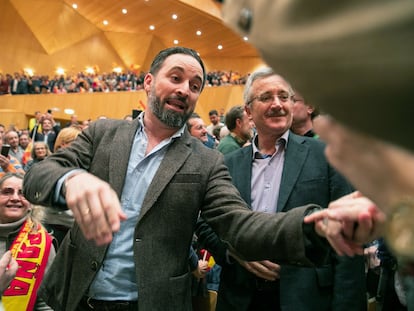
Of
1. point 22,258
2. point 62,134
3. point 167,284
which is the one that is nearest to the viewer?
point 167,284

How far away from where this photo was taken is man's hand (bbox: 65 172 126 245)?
3.43 ft

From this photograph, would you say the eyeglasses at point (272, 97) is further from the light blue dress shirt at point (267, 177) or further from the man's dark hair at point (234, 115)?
the man's dark hair at point (234, 115)

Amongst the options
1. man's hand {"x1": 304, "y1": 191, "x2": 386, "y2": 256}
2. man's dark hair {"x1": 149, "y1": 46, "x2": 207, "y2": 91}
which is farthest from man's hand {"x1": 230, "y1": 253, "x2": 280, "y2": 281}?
man's dark hair {"x1": 149, "y1": 46, "x2": 207, "y2": 91}

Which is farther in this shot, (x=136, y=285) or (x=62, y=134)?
(x=62, y=134)

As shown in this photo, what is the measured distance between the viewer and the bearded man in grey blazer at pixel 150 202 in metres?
1.52

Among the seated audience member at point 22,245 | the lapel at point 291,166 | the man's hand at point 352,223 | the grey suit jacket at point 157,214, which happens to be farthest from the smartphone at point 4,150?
the man's hand at point 352,223

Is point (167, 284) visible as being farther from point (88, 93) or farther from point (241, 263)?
point (88, 93)

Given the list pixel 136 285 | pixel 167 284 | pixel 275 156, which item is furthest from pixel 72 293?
pixel 275 156

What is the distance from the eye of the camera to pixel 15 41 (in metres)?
19.5

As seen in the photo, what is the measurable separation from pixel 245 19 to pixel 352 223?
1.74ft

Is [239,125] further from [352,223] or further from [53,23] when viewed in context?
[53,23]

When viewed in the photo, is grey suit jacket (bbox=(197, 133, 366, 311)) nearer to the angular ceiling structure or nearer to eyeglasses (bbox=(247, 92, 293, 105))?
eyeglasses (bbox=(247, 92, 293, 105))

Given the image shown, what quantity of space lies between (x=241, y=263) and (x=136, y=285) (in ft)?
1.38

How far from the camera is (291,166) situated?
6.28 feet
